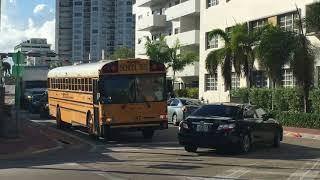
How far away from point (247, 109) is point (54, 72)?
544 inches

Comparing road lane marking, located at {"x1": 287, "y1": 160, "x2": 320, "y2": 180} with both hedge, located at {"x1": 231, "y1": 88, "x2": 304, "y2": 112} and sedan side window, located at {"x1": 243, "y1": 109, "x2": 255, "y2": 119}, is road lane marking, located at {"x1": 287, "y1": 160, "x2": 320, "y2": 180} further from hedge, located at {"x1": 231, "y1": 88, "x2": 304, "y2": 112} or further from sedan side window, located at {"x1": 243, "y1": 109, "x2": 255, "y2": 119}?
hedge, located at {"x1": 231, "y1": 88, "x2": 304, "y2": 112}

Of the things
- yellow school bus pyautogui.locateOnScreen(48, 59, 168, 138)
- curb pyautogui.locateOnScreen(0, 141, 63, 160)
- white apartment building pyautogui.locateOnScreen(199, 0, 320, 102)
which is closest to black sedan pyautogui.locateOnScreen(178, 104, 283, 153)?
yellow school bus pyautogui.locateOnScreen(48, 59, 168, 138)

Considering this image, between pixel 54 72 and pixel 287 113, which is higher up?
pixel 54 72

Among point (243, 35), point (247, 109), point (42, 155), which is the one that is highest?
point (243, 35)

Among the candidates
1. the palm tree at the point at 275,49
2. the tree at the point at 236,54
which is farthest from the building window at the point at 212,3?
the palm tree at the point at 275,49

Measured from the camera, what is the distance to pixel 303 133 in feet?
90.0

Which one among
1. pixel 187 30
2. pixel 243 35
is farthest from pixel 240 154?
pixel 187 30

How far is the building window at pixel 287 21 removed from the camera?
37.9 metres

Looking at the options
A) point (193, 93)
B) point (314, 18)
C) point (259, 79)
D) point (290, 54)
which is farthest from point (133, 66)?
point (193, 93)

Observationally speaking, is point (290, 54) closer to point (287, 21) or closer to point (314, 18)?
point (314, 18)

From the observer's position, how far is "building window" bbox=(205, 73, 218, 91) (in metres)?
48.8

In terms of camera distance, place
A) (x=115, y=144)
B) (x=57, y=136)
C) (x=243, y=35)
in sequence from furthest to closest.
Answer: (x=243, y=35)
(x=57, y=136)
(x=115, y=144)

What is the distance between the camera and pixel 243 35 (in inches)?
1531

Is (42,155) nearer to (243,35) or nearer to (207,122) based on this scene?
(207,122)
